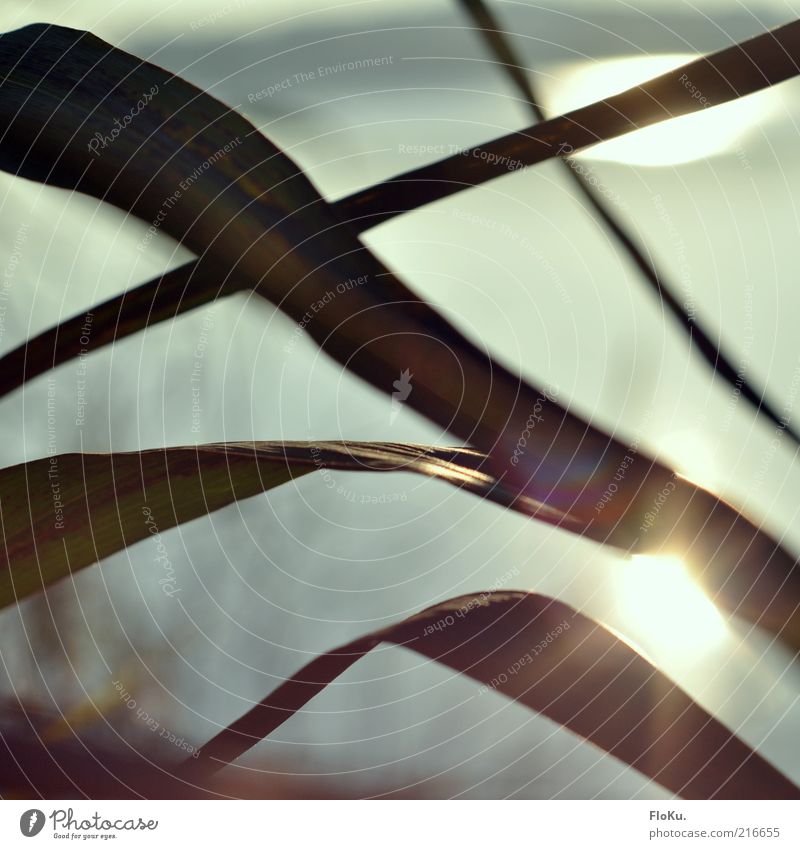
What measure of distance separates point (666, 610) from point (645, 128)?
1.28 feet

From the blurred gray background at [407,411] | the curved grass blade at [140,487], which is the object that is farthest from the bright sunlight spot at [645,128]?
the curved grass blade at [140,487]

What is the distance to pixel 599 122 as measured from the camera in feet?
1.87

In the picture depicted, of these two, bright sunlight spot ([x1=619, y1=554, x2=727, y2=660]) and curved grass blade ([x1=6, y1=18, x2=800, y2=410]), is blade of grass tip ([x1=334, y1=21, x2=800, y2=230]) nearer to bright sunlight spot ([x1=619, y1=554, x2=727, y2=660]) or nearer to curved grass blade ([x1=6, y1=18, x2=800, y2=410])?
curved grass blade ([x1=6, y1=18, x2=800, y2=410])

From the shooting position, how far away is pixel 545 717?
1.79 feet

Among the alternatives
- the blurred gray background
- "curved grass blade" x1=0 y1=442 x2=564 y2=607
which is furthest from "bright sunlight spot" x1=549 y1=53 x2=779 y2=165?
"curved grass blade" x1=0 y1=442 x2=564 y2=607

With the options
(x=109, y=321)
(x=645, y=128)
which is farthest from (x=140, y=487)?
(x=645, y=128)

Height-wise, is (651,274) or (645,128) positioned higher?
(645,128)

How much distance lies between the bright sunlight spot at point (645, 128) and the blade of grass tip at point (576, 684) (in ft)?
1.21

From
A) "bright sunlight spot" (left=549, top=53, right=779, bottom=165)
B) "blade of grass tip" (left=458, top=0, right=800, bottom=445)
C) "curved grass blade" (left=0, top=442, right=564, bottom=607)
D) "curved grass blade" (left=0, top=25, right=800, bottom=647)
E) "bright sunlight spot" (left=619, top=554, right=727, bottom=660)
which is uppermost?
"bright sunlight spot" (left=549, top=53, right=779, bottom=165)

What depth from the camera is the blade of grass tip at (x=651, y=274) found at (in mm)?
564

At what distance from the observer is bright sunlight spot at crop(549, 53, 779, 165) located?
570 mm

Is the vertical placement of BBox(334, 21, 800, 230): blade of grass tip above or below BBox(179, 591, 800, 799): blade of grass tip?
above

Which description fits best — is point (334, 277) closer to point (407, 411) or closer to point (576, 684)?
point (407, 411)

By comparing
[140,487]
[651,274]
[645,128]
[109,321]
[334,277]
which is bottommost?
[140,487]
